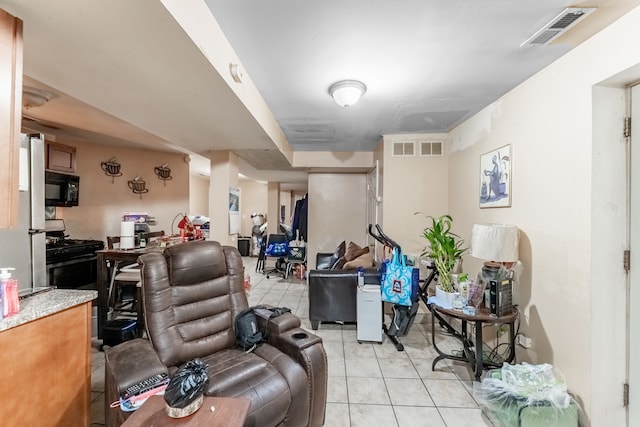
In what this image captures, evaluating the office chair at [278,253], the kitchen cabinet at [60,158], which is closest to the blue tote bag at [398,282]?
the office chair at [278,253]

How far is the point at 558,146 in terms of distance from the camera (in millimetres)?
1973

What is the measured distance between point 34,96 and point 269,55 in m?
2.21

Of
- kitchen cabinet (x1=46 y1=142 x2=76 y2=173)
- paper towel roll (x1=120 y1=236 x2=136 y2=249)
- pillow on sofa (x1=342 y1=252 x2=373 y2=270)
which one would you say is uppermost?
kitchen cabinet (x1=46 y1=142 x2=76 y2=173)

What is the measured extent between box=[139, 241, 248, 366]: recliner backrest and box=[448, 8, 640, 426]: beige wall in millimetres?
2296

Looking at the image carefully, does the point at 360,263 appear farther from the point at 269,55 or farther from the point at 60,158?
the point at 60,158

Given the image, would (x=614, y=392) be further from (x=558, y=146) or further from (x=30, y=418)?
(x=30, y=418)

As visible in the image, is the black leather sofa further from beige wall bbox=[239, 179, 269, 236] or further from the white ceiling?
beige wall bbox=[239, 179, 269, 236]

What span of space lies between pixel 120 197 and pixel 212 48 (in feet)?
13.8

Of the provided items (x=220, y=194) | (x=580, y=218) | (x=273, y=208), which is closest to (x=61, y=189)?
(x=220, y=194)

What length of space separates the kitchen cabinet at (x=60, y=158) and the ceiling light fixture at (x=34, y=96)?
3.70ft

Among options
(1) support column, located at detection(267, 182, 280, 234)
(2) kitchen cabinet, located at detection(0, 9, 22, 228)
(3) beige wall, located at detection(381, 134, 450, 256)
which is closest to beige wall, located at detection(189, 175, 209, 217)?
(1) support column, located at detection(267, 182, 280, 234)

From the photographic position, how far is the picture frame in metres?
2.49

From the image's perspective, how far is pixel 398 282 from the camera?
2.82 metres

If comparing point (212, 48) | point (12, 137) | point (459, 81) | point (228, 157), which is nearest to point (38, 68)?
point (12, 137)
